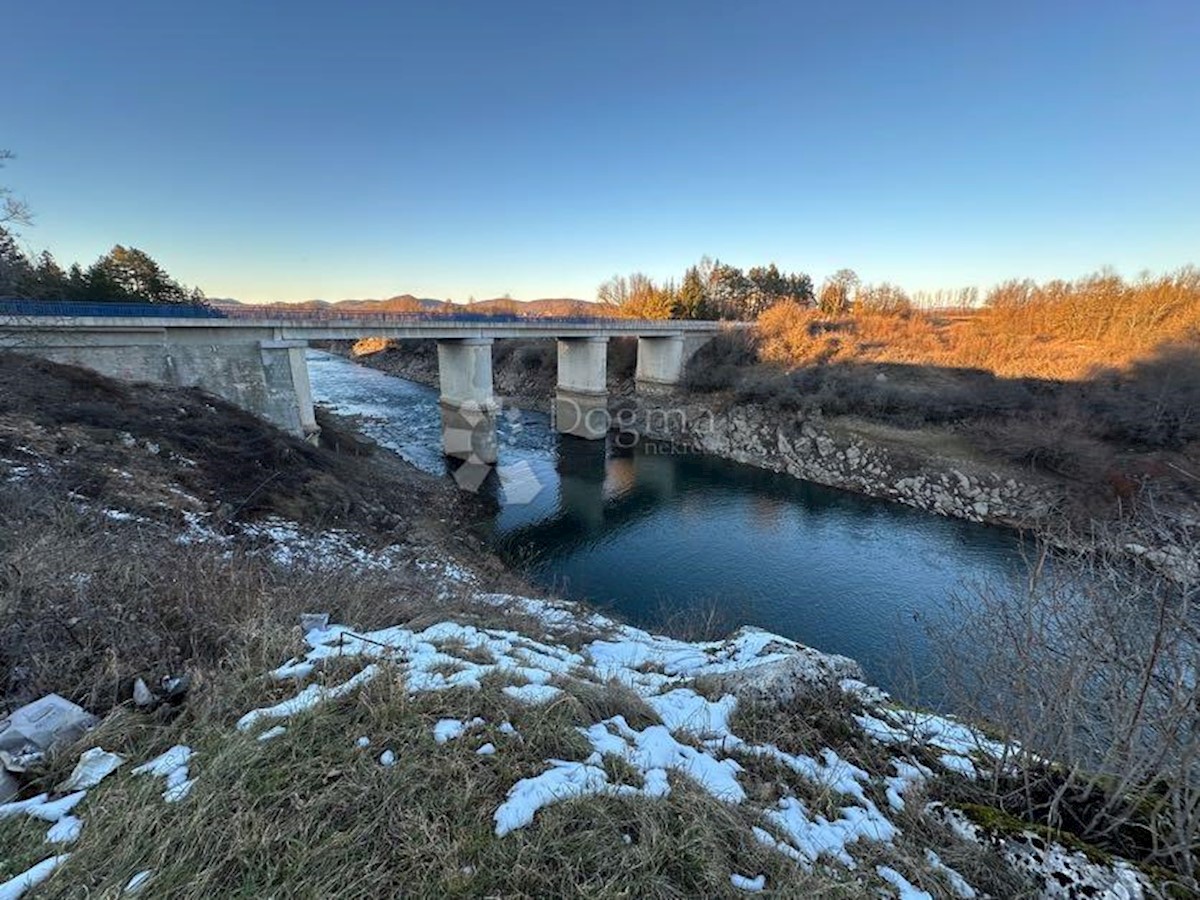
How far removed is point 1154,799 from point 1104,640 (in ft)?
3.05

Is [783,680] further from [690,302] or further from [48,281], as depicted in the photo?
[690,302]

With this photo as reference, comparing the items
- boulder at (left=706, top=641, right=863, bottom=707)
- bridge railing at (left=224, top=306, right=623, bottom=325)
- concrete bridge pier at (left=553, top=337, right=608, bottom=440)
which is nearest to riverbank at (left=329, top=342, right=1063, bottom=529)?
concrete bridge pier at (left=553, top=337, right=608, bottom=440)

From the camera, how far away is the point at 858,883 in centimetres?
247

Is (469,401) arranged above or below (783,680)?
below

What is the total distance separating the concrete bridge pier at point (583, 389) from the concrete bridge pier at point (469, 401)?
8421 millimetres

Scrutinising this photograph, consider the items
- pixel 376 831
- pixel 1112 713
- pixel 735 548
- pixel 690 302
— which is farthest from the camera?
pixel 690 302

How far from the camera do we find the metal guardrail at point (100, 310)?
14.5m

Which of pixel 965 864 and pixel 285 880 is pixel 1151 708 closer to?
pixel 965 864

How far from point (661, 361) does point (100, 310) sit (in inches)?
1224

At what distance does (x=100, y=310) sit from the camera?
52.2 ft

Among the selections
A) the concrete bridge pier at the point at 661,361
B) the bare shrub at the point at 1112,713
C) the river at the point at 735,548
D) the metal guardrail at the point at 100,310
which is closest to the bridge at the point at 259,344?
the metal guardrail at the point at 100,310

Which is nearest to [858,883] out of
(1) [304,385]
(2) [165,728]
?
(2) [165,728]

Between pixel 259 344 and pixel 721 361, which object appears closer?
pixel 259 344

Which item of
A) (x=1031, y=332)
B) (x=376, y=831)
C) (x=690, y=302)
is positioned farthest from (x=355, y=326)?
(x=1031, y=332)
